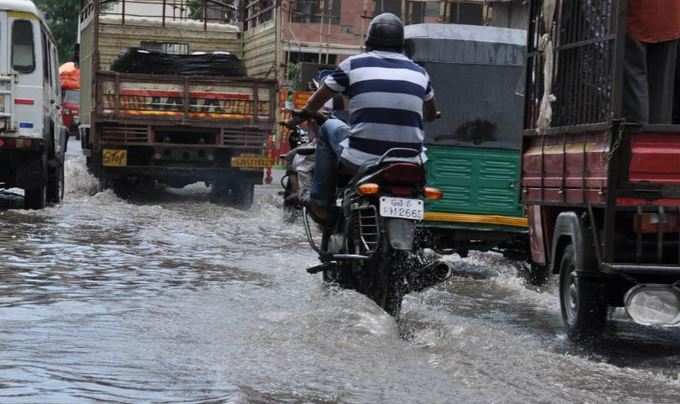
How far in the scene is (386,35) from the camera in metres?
7.99

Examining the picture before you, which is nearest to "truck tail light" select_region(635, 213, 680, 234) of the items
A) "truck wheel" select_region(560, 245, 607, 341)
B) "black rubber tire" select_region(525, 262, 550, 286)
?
"truck wheel" select_region(560, 245, 607, 341)

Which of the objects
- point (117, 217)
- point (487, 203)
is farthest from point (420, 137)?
point (117, 217)

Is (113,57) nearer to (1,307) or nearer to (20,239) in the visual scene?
(20,239)

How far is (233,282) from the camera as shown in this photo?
33.2 feet

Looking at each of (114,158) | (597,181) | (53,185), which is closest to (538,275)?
(597,181)

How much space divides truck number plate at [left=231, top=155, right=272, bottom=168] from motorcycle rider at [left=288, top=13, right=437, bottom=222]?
1149 centimetres

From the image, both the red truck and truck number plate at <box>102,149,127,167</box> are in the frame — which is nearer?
the red truck

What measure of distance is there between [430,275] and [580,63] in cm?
167

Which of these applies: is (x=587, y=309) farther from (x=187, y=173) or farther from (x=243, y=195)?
(x=243, y=195)

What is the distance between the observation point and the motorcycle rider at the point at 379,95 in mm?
7898

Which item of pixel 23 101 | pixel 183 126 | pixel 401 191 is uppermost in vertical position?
pixel 23 101

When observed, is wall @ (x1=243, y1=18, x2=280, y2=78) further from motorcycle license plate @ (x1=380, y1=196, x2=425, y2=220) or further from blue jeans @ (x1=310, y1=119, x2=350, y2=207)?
motorcycle license plate @ (x1=380, y1=196, x2=425, y2=220)

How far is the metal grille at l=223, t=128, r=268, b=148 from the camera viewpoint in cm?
1972

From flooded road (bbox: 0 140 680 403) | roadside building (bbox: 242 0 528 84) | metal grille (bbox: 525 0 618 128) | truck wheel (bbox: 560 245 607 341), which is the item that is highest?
roadside building (bbox: 242 0 528 84)
